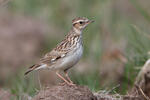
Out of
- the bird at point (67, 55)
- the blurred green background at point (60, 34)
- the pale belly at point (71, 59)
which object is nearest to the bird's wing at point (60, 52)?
the bird at point (67, 55)

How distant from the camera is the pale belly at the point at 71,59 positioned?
9.42m

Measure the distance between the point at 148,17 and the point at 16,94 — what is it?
3.42m

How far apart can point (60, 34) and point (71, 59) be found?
8529 millimetres

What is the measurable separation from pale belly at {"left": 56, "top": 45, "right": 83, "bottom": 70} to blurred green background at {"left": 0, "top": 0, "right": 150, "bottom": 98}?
293 centimetres

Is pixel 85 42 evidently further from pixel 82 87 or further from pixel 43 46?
pixel 82 87

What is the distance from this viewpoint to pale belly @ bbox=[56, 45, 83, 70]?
9422 mm

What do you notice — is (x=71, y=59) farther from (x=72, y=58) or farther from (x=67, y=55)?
(x=67, y=55)

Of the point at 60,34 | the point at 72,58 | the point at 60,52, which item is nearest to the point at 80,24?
the point at 60,52

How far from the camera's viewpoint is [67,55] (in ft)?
31.5

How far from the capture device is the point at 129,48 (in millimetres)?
12570

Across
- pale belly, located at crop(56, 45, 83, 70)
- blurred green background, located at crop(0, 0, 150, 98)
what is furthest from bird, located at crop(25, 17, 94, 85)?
blurred green background, located at crop(0, 0, 150, 98)

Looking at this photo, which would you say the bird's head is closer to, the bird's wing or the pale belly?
the bird's wing

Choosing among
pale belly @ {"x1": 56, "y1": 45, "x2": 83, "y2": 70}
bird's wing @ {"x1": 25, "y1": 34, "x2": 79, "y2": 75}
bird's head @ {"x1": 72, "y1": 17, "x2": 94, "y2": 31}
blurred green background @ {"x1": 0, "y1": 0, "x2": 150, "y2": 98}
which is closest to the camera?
pale belly @ {"x1": 56, "y1": 45, "x2": 83, "y2": 70}

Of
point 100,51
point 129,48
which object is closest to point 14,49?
point 100,51
